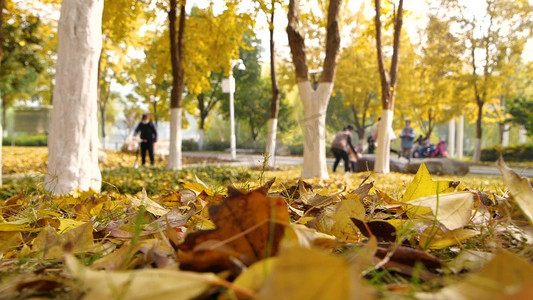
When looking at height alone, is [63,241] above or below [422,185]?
below

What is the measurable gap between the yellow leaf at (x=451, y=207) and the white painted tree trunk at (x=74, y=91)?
5060 millimetres

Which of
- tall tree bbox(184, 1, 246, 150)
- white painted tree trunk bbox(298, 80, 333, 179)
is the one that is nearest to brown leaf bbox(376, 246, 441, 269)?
white painted tree trunk bbox(298, 80, 333, 179)

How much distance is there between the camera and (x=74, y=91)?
17.4 feet

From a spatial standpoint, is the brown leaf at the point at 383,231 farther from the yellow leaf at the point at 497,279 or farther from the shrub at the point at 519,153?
the shrub at the point at 519,153

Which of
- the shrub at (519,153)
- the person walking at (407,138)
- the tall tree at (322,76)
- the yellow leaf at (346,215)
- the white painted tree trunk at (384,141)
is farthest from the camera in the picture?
the shrub at (519,153)

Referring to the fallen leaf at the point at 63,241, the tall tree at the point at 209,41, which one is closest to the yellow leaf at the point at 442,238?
the fallen leaf at the point at 63,241

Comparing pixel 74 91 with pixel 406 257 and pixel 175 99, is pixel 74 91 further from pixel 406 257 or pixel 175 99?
pixel 175 99

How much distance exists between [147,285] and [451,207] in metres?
0.65

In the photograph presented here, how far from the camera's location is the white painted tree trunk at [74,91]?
17.1 ft

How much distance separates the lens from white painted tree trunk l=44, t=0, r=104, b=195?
523cm

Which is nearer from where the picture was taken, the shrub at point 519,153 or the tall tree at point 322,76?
the tall tree at point 322,76

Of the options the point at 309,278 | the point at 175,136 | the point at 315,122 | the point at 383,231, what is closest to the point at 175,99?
the point at 175,136

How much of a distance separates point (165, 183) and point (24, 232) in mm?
6664

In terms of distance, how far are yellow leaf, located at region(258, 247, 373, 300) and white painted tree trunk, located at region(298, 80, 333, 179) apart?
899cm
